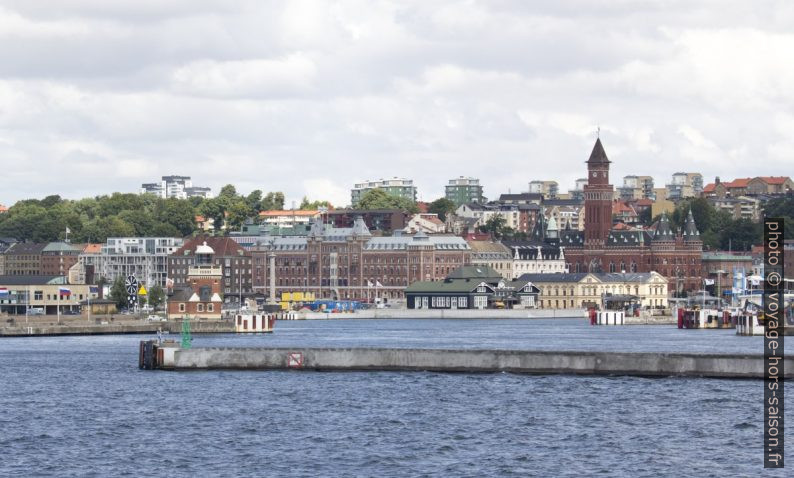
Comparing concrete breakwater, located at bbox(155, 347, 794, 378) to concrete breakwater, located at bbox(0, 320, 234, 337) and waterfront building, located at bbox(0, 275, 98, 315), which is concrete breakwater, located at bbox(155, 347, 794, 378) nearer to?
concrete breakwater, located at bbox(0, 320, 234, 337)

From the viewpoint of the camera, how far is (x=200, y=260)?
172125 millimetres

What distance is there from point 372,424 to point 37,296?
11669 cm

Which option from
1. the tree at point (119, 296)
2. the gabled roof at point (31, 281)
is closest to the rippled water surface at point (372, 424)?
the gabled roof at point (31, 281)

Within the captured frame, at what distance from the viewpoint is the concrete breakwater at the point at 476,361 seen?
7288 cm

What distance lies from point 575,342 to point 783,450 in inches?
2701

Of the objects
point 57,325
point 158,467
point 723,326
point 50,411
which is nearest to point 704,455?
point 158,467

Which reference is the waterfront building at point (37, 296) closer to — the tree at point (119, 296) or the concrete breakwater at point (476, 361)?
the tree at point (119, 296)

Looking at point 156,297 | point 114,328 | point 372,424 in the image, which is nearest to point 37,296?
point 156,297

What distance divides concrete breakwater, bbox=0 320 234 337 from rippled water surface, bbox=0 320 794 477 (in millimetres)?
45693

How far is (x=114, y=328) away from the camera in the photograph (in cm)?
13725

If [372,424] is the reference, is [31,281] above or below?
above

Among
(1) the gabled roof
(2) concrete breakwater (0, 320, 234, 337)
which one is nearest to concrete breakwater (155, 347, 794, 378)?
(2) concrete breakwater (0, 320, 234, 337)

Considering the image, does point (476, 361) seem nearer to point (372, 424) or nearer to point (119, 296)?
point (372, 424)

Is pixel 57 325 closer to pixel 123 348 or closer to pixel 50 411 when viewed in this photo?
pixel 123 348
